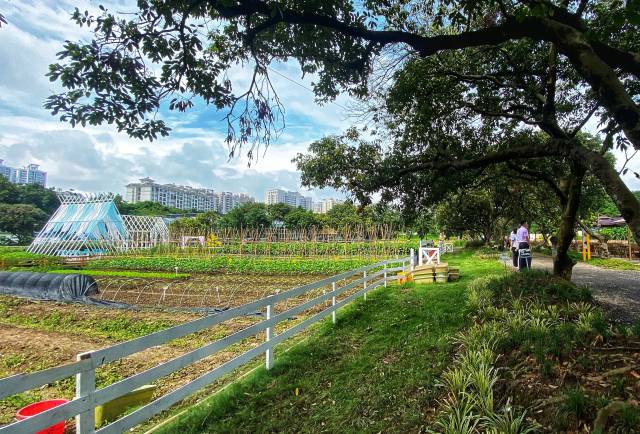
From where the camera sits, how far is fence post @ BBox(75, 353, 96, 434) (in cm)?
270

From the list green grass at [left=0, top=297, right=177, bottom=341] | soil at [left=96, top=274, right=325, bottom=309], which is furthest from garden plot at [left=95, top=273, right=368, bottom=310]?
green grass at [left=0, top=297, right=177, bottom=341]

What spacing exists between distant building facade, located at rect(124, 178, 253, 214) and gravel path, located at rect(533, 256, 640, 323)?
389ft

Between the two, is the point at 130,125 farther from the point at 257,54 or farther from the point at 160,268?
the point at 160,268

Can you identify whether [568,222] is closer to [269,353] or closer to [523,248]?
[523,248]

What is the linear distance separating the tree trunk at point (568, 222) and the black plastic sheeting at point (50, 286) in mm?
14573

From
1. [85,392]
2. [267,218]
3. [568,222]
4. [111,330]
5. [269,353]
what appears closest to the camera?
[85,392]

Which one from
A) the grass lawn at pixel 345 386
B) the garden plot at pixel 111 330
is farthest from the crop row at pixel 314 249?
the grass lawn at pixel 345 386

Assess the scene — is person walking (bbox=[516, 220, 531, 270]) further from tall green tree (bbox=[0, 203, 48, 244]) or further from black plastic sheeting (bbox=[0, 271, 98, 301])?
tall green tree (bbox=[0, 203, 48, 244])

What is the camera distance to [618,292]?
393 inches

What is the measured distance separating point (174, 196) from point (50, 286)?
12817cm

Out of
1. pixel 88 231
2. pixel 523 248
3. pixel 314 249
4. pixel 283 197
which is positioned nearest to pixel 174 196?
pixel 283 197

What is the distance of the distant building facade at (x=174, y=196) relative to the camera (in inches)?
5138

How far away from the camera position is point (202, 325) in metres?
4.13

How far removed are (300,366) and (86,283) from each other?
12.7 meters
